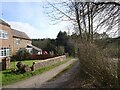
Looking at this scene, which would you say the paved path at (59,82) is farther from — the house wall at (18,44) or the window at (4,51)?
the house wall at (18,44)

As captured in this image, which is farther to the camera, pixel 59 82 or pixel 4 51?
pixel 4 51

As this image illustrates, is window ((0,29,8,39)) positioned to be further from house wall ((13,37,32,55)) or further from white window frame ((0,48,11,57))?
house wall ((13,37,32,55))

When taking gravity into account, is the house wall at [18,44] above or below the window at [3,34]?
below

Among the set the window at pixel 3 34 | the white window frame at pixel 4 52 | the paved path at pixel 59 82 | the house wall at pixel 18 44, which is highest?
the window at pixel 3 34

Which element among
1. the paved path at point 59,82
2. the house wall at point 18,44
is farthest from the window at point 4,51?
the paved path at point 59,82

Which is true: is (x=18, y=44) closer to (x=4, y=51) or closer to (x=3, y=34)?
(x=4, y=51)

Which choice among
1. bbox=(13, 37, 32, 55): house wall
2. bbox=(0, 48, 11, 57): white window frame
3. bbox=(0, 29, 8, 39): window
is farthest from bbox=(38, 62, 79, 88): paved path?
bbox=(13, 37, 32, 55): house wall

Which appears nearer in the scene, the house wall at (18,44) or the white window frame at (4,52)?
the white window frame at (4,52)

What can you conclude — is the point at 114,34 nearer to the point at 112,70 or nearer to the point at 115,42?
the point at 115,42

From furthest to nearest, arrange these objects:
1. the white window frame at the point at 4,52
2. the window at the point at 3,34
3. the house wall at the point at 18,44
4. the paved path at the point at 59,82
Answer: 1. the house wall at the point at 18,44
2. the white window frame at the point at 4,52
3. the window at the point at 3,34
4. the paved path at the point at 59,82

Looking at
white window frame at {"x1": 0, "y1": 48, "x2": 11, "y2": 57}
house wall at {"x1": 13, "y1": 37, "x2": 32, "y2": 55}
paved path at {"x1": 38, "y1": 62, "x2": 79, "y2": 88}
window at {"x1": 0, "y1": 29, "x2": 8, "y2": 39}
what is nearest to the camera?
paved path at {"x1": 38, "y1": 62, "x2": 79, "y2": 88}

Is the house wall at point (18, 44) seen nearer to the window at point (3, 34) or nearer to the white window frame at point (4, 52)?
the white window frame at point (4, 52)

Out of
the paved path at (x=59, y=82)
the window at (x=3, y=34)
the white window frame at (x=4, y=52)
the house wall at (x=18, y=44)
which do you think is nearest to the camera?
the paved path at (x=59, y=82)

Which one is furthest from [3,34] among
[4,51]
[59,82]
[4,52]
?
[59,82]
